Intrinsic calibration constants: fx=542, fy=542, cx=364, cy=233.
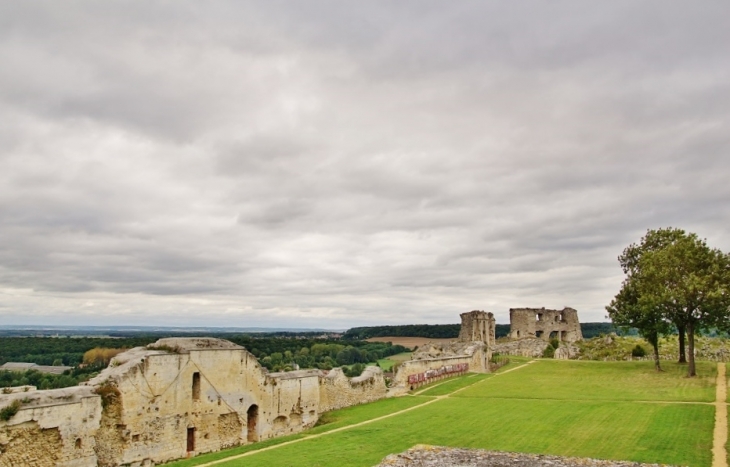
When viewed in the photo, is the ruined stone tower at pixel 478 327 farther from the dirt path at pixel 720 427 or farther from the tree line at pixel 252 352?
the dirt path at pixel 720 427

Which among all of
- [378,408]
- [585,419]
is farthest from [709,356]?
[378,408]

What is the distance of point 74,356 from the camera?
8800cm

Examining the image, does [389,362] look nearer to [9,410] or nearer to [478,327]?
[478,327]

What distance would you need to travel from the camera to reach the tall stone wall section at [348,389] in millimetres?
30125

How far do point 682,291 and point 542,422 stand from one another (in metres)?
15.5

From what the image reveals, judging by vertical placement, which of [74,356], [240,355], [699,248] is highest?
[699,248]

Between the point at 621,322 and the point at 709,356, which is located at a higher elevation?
the point at 621,322

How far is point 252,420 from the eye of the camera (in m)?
26.0

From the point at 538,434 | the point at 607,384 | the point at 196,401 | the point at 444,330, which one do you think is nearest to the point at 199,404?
the point at 196,401

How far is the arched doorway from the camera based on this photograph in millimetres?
25797

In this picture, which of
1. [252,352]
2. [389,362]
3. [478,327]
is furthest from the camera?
[389,362]

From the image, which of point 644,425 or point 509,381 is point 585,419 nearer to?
point 644,425

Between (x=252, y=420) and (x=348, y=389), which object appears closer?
(x=252, y=420)

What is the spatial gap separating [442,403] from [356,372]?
37.9 metres
